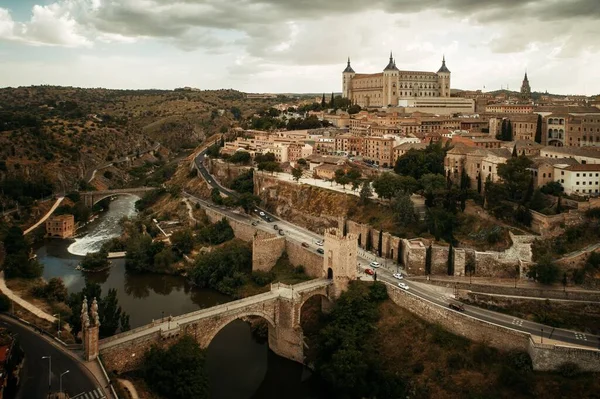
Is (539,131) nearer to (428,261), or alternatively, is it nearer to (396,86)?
(428,261)

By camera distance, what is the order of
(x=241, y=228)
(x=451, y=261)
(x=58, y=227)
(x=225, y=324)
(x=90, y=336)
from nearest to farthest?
(x=90, y=336) → (x=225, y=324) → (x=451, y=261) → (x=241, y=228) → (x=58, y=227)

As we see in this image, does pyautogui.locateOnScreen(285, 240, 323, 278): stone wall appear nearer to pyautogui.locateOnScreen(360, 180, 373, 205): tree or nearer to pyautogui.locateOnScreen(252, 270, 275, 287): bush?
pyautogui.locateOnScreen(252, 270, 275, 287): bush

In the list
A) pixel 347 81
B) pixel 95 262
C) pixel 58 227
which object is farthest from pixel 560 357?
pixel 347 81

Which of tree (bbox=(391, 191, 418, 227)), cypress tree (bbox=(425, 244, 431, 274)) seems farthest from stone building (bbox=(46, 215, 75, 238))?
cypress tree (bbox=(425, 244, 431, 274))

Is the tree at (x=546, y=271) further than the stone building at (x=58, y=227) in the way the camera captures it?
No

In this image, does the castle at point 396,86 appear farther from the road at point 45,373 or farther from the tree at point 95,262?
the road at point 45,373

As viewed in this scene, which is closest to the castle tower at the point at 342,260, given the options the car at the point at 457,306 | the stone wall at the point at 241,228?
the car at the point at 457,306

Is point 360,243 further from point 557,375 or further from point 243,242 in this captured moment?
point 557,375
